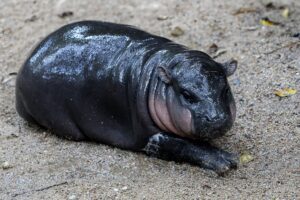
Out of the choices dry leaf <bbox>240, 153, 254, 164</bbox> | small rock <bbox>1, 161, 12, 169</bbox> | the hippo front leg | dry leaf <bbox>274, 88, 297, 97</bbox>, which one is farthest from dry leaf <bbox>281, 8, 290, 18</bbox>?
small rock <bbox>1, 161, 12, 169</bbox>

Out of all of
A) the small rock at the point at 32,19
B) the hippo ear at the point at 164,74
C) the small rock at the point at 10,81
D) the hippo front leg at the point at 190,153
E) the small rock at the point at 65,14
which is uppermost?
the hippo ear at the point at 164,74

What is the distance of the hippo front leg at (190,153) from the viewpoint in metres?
4.85

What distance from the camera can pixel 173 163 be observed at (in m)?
5.06

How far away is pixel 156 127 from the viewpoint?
16.8 feet

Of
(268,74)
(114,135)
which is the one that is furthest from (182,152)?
(268,74)

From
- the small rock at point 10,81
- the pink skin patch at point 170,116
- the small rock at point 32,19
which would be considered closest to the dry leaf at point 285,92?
the pink skin patch at point 170,116

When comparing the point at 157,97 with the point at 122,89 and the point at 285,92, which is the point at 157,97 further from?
the point at 285,92

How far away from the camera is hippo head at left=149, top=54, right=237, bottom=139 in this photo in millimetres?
4699

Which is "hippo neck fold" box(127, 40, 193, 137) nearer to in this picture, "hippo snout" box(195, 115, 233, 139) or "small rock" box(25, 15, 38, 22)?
"hippo snout" box(195, 115, 233, 139)

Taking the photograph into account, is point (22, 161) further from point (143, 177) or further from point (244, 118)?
point (244, 118)

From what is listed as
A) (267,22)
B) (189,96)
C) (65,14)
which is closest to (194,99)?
(189,96)

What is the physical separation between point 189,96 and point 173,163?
1.88 feet

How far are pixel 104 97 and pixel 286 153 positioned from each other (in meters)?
1.45

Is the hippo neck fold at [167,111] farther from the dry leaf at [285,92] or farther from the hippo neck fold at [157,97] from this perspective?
the dry leaf at [285,92]
